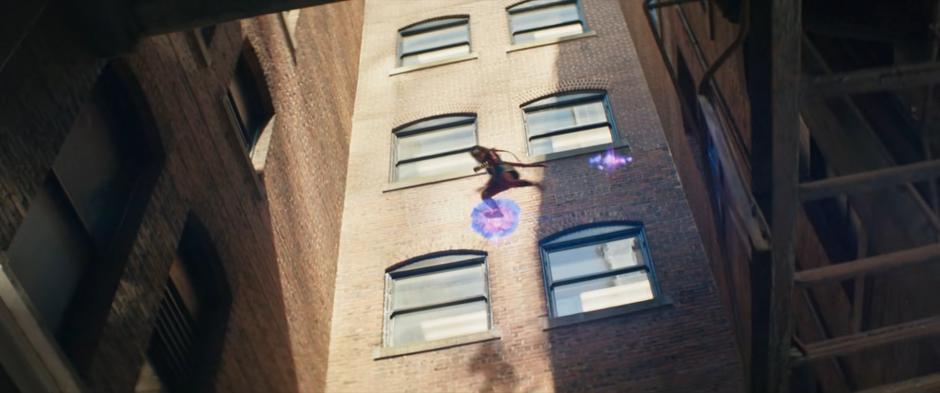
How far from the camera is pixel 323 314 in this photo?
37.7 feet

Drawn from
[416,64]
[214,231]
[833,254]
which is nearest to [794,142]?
[833,254]

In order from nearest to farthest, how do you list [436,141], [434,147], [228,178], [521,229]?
[228,178] < [521,229] < [434,147] < [436,141]

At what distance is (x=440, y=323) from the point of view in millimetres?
11781

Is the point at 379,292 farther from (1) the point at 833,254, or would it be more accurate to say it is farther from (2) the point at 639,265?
(1) the point at 833,254

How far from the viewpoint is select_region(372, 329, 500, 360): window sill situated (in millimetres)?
11164

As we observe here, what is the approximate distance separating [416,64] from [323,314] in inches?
265

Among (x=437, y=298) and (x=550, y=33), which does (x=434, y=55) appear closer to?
(x=550, y=33)

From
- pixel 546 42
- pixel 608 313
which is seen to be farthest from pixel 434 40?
pixel 608 313

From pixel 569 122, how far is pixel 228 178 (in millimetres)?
7172

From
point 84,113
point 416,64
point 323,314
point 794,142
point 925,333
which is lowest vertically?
point 925,333

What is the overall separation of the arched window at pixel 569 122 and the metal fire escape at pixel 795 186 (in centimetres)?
740

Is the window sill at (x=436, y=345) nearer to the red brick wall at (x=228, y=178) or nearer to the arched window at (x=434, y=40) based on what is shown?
the red brick wall at (x=228, y=178)

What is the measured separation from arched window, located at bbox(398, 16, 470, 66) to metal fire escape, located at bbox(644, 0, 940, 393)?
1091 cm

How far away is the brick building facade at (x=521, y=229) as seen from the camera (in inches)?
417
